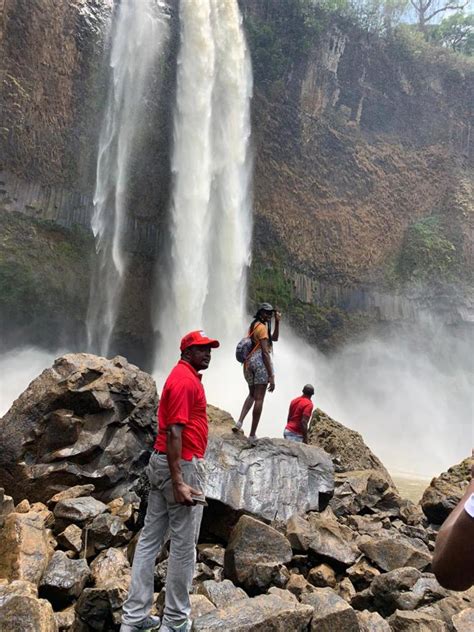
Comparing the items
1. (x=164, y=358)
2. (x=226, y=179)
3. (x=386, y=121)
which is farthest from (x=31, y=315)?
(x=386, y=121)

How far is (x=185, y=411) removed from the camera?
9.01 ft

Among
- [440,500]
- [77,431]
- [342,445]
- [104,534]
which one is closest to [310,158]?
[342,445]

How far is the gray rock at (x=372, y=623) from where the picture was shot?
2.79 metres

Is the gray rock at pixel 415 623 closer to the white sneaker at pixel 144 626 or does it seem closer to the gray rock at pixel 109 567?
the white sneaker at pixel 144 626

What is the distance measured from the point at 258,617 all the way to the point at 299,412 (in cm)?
455

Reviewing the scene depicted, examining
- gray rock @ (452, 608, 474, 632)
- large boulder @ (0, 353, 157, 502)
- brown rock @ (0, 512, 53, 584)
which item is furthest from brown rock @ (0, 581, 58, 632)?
large boulder @ (0, 353, 157, 502)

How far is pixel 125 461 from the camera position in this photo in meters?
5.51

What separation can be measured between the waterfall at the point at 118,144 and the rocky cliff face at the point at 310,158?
44 centimetres

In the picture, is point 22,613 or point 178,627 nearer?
point 22,613

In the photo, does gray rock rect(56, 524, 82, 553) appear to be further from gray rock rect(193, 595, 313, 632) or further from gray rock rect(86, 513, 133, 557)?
gray rock rect(193, 595, 313, 632)

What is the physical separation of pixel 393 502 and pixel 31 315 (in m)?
15.7

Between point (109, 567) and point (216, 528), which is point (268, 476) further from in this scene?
point (109, 567)

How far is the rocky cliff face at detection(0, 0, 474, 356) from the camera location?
17.5 meters

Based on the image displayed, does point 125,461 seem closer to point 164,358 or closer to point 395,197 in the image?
point 164,358
